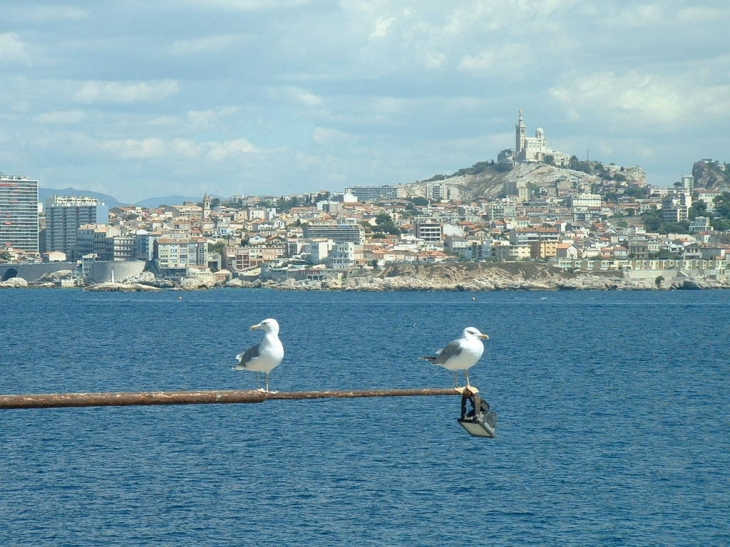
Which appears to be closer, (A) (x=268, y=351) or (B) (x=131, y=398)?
(B) (x=131, y=398)

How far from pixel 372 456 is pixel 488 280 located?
136 meters

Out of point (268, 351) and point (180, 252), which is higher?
point (268, 351)

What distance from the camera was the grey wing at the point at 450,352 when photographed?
11852 mm

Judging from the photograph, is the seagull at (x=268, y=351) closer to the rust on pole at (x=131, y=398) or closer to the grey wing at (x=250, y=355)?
the grey wing at (x=250, y=355)

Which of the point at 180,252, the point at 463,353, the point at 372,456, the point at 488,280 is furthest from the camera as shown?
the point at 180,252

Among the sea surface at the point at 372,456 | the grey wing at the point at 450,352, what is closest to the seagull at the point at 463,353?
the grey wing at the point at 450,352

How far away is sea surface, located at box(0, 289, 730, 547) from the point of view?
22.5 meters

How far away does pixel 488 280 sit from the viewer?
163750mm

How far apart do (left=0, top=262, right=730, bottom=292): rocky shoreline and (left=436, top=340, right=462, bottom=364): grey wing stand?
150m

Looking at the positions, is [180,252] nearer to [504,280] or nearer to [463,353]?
[504,280]

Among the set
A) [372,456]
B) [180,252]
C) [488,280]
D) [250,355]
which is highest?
[250,355]

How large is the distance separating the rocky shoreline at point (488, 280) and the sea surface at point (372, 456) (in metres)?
102

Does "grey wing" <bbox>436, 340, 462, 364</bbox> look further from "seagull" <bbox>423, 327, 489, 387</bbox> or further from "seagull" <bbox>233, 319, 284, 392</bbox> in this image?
"seagull" <bbox>233, 319, 284, 392</bbox>

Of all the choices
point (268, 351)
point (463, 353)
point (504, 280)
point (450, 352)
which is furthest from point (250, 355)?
point (504, 280)
